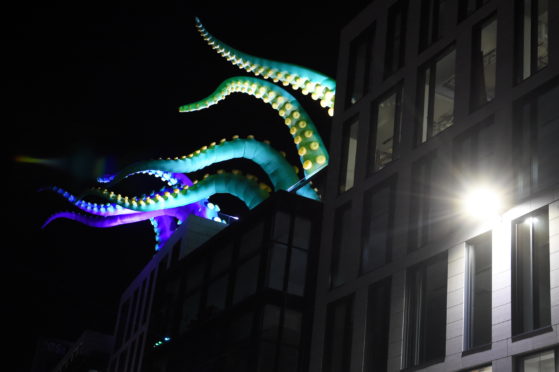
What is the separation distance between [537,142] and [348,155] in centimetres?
1107

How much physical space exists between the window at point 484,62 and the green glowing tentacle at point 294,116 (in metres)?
12.3

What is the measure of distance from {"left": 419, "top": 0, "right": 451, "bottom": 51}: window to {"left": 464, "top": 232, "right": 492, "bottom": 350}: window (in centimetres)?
886

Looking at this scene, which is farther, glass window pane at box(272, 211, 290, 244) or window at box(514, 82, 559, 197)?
glass window pane at box(272, 211, 290, 244)

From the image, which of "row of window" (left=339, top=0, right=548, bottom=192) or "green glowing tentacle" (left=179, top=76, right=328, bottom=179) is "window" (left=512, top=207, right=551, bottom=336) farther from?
"green glowing tentacle" (left=179, top=76, right=328, bottom=179)

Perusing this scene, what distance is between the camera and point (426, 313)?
25953 millimetres

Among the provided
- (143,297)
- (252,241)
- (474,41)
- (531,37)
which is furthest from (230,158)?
(531,37)

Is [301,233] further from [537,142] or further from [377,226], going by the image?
[537,142]

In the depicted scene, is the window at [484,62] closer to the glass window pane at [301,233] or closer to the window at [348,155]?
the window at [348,155]

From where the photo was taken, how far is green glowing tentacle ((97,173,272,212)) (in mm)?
48094

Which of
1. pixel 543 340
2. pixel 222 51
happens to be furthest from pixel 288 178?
pixel 543 340

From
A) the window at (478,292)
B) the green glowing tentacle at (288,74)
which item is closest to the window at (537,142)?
the window at (478,292)

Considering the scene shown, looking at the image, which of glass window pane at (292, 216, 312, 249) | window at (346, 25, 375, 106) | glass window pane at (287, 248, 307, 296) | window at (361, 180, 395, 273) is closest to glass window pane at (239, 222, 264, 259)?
glass window pane at (292, 216, 312, 249)

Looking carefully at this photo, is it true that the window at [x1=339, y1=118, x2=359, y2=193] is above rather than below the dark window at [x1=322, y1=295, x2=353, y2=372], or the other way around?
above

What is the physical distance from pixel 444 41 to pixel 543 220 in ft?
30.2
